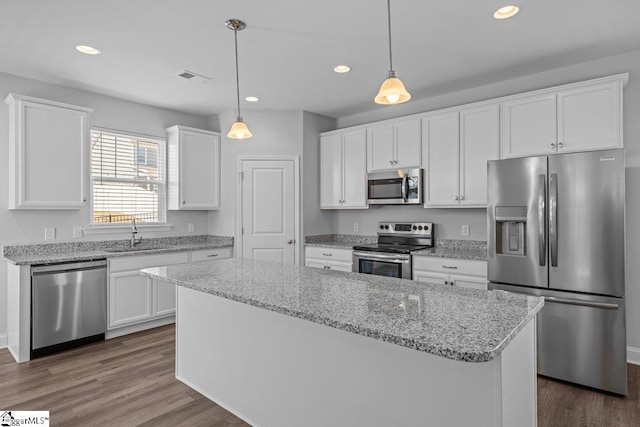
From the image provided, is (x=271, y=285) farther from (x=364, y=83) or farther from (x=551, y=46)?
(x=551, y=46)

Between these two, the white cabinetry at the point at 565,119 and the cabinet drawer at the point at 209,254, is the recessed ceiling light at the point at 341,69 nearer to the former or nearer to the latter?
the white cabinetry at the point at 565,119

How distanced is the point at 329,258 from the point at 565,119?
2766 mm

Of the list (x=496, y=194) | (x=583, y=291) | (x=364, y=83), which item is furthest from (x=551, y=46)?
(x=583, y=291)

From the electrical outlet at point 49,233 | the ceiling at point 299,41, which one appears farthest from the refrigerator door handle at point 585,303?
the electrical outlet at point 49,233

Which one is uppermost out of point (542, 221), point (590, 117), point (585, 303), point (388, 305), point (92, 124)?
point (92, 124)

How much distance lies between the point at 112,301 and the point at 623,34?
508cm

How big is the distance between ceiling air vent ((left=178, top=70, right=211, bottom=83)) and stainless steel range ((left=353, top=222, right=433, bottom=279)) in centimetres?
239

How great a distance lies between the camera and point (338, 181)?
4.91 metres

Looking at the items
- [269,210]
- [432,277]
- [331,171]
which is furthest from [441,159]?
[269,210]

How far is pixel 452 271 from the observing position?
358 centimetres

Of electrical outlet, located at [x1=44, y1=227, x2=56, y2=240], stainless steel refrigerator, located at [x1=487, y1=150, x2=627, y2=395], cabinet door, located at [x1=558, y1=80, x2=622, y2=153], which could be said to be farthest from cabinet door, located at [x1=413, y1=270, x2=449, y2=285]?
electrical outlet, located at [x1=44, y1=227, x2=56, y2=240]

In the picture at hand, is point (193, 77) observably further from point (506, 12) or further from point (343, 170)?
point (506, 12)

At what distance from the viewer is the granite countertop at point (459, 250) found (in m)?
3.57

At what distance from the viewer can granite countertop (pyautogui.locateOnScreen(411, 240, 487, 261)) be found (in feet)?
11.7
